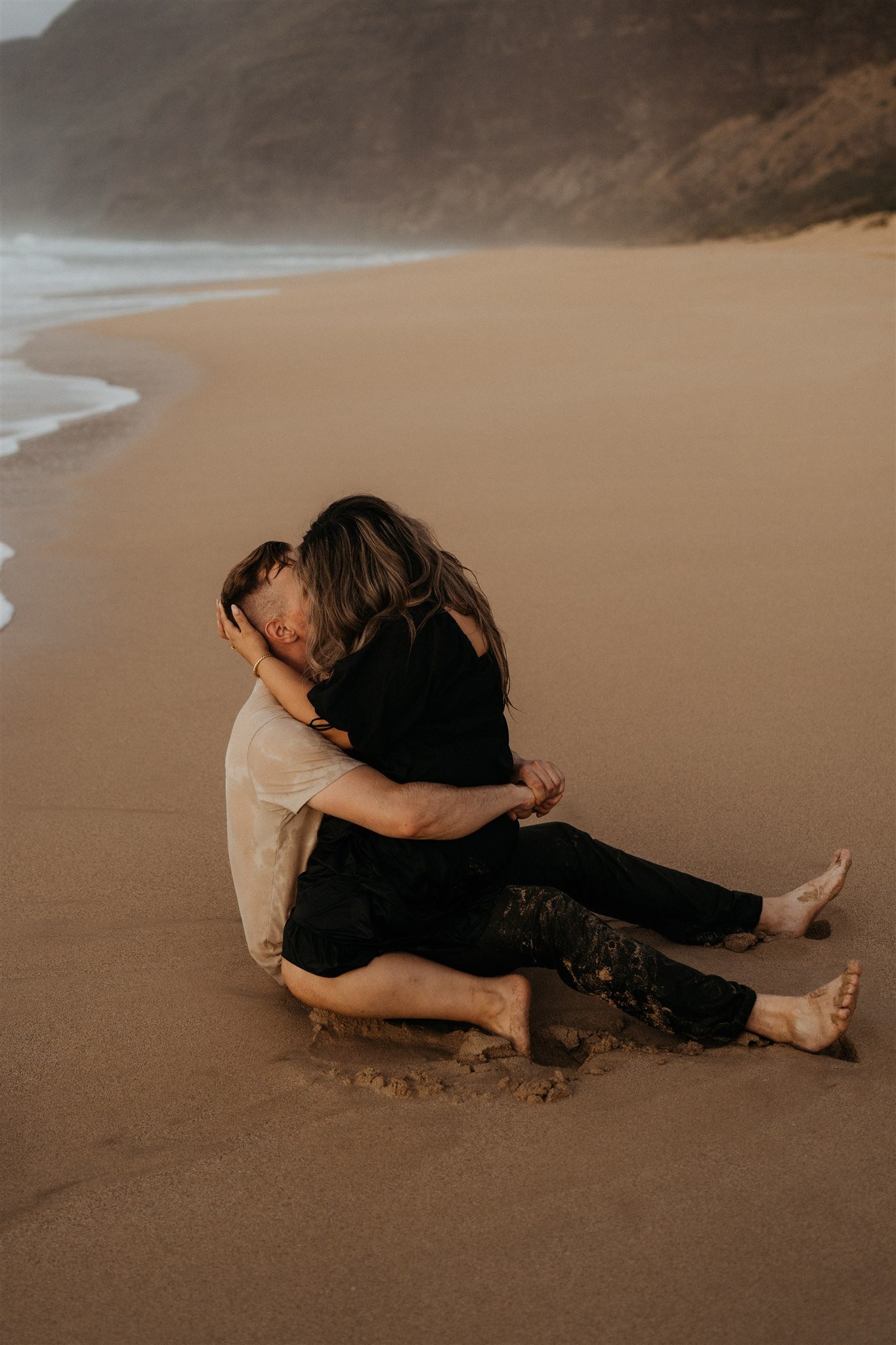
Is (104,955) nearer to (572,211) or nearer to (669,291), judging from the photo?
(669,291)

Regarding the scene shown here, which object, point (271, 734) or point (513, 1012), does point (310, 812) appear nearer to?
point (271, 734)

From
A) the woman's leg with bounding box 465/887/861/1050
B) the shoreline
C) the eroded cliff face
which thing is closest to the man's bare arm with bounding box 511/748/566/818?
the woman's leg with bounding box 465/887/861/1050

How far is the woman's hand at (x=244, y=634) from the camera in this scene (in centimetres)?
267

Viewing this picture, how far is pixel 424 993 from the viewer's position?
8.00 feet

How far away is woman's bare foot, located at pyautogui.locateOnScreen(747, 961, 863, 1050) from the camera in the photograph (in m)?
2.24

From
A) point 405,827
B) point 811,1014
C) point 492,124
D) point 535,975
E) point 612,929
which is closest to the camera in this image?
point 811,1014

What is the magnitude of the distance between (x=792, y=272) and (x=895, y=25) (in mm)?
53165

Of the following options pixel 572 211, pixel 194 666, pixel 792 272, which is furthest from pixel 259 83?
pixel 194 666

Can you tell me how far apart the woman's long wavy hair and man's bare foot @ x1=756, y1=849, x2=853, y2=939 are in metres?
1.04

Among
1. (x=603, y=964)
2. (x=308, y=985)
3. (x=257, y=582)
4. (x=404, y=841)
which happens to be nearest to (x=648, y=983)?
(x=603, y=964)

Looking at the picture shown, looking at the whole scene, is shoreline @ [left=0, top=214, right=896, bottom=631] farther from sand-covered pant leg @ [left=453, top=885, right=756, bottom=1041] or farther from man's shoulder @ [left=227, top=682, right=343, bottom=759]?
sand-covered pant leg @ [left=453, top=885, right=756, bottom=1041]

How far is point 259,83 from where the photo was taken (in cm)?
8650

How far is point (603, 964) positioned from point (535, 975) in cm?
39

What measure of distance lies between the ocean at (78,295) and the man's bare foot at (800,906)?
11.1ft
